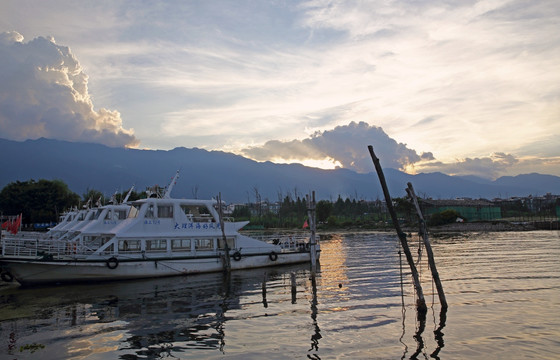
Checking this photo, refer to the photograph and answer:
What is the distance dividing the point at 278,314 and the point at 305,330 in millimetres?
2378

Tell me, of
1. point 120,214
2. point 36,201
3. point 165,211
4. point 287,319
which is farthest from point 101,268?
point 36,201

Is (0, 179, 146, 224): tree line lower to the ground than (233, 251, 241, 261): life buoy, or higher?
higher

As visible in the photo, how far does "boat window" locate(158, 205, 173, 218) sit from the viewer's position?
26516mm

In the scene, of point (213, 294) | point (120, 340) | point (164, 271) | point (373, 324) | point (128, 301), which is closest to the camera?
point (120, 340)

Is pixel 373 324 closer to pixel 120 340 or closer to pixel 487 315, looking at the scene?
pixel 487 315

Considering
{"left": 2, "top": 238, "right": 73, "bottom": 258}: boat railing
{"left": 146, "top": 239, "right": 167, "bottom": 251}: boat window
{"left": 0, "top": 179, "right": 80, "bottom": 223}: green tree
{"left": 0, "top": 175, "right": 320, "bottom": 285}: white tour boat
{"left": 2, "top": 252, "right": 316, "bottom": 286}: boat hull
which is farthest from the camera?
{"left": 0, "top": 179, "right": 80, "bottom": 223}: green tree

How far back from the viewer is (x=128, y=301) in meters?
19.6

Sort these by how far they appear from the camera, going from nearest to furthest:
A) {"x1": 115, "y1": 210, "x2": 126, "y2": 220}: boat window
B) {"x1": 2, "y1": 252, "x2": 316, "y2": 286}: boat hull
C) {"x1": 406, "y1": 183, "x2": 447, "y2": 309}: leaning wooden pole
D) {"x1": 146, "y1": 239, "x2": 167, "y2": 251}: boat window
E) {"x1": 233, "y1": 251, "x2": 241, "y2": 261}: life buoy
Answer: {"x1": 406, "y1": 183, "x2": 447, "y2": 309}: leaning wooden pole < {"x1": 2, "y1": 252, "x2": 316, "y2": 286}: boat hull < {"x1": 146, "y1": 239, "x2": 167, "y2": 251}: boat window < {"x1": 233, "y1": 251, "x2": 241, "y2": 261}: life buoy < {"x1": 115, "y1": 210, "x2": 126, "y2": 220}: boat window

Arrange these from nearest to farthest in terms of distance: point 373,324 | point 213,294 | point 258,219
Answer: point 373,324 → point 213,294 → point 258,219

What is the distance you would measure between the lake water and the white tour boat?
95cm

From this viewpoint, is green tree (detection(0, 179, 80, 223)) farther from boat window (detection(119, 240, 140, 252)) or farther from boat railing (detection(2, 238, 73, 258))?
boat window (detection(119, 240, 140, 252))

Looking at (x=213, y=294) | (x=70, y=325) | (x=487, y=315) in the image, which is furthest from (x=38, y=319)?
(x=487, y=315)

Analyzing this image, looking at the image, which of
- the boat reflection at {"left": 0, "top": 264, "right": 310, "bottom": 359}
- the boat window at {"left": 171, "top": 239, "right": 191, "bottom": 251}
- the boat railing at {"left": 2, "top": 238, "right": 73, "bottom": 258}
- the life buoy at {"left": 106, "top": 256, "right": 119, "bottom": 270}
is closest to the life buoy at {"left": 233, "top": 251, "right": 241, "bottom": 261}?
the boat reflection at {"left": 0, "top": 264, "right": 310, "bottom": 359}

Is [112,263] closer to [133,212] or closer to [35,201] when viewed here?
[133,212]
